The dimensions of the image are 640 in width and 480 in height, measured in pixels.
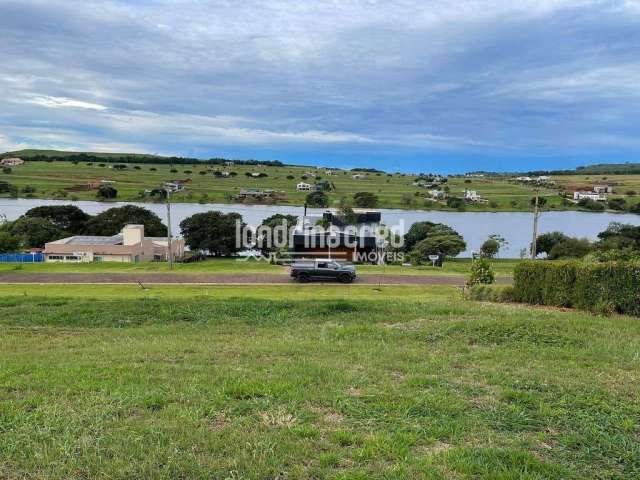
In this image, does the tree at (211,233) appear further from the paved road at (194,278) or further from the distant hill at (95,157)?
the distant hill at (95,157)

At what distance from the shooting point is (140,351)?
600 cm

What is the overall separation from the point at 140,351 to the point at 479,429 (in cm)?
423

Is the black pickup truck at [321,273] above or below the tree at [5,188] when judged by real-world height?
below

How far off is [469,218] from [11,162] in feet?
366

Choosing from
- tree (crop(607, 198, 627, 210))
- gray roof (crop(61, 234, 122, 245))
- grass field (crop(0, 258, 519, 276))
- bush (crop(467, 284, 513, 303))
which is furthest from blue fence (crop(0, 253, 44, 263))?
tree (crop(607, 198, 627, 210))

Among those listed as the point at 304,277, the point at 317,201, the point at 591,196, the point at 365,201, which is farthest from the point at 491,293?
the point at 591,196

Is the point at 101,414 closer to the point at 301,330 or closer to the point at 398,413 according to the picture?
→ the point at 398,413

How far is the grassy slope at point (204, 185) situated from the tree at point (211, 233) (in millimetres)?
36634

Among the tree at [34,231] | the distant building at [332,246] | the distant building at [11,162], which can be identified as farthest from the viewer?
the distant building at [11,162]

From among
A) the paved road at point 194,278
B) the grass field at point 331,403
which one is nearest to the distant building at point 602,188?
the paved road at point 194,278

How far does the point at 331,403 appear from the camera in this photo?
12.8ft

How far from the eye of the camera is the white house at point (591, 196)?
8450 cm

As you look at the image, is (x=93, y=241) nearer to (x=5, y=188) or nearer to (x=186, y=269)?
(x=186, y=269)

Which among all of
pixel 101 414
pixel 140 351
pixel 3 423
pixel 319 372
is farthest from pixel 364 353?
pixel 3 423
